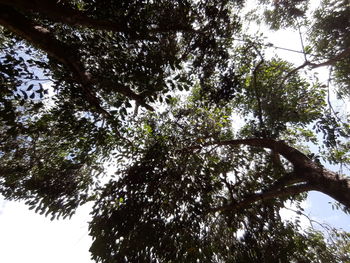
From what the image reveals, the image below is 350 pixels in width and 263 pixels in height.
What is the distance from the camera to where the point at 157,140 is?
468cm

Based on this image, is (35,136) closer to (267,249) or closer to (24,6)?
(24,6)

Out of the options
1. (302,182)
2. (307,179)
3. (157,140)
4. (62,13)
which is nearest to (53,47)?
(62,13)

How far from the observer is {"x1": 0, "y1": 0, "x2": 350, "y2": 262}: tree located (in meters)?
3.54

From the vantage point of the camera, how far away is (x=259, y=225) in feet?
14.3

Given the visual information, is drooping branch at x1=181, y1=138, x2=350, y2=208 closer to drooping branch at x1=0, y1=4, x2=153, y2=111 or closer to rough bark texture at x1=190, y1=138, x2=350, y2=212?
rough bark texture at x1=190, y1=138, x2=350, y2=212

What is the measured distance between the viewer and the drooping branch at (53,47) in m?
3.40

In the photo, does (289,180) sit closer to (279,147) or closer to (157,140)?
(279,147)

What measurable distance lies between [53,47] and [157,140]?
113 inches

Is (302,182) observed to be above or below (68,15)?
below

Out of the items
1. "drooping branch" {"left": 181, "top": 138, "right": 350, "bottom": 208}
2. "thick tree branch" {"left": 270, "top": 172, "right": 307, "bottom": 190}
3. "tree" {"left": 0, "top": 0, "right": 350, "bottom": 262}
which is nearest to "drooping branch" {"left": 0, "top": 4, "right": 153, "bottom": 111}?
"tree" {"left": 0, "top": 0, "right": 350, "bottom": 262}

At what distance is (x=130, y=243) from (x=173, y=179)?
1.40 m

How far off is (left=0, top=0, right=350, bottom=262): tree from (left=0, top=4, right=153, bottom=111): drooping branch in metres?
0.02

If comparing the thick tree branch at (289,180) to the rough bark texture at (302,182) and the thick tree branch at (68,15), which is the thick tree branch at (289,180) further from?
the thick tree branch at (68,15)

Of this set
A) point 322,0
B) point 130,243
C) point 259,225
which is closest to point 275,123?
point 259,225
